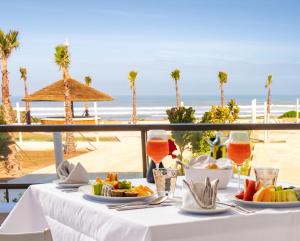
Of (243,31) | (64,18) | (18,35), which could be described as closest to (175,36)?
(243,31)

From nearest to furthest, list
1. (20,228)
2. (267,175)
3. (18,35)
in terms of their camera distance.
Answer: (267,175) → (20,228) → (18,35)

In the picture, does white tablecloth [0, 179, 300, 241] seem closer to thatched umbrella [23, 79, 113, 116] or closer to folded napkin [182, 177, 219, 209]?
folded napkin [182, 177, 219, 209]

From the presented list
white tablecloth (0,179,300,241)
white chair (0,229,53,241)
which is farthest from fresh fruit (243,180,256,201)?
white chair (0,229,53,241)

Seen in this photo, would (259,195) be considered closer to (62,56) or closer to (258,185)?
(258,185)

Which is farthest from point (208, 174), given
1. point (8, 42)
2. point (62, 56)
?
Answer: point (62, 56)

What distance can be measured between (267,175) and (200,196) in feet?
1.25

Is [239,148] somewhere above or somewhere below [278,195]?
above

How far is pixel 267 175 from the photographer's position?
6.60ft

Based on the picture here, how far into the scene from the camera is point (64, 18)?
6388 cm

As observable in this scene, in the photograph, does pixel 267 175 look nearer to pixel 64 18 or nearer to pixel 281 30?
pixel 64 18

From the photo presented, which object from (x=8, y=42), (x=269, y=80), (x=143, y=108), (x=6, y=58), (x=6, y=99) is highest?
(x=8, y=42)

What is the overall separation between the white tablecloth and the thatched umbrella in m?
19.7

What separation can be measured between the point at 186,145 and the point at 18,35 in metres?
22.8

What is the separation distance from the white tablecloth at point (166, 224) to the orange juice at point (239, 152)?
0.41ft
